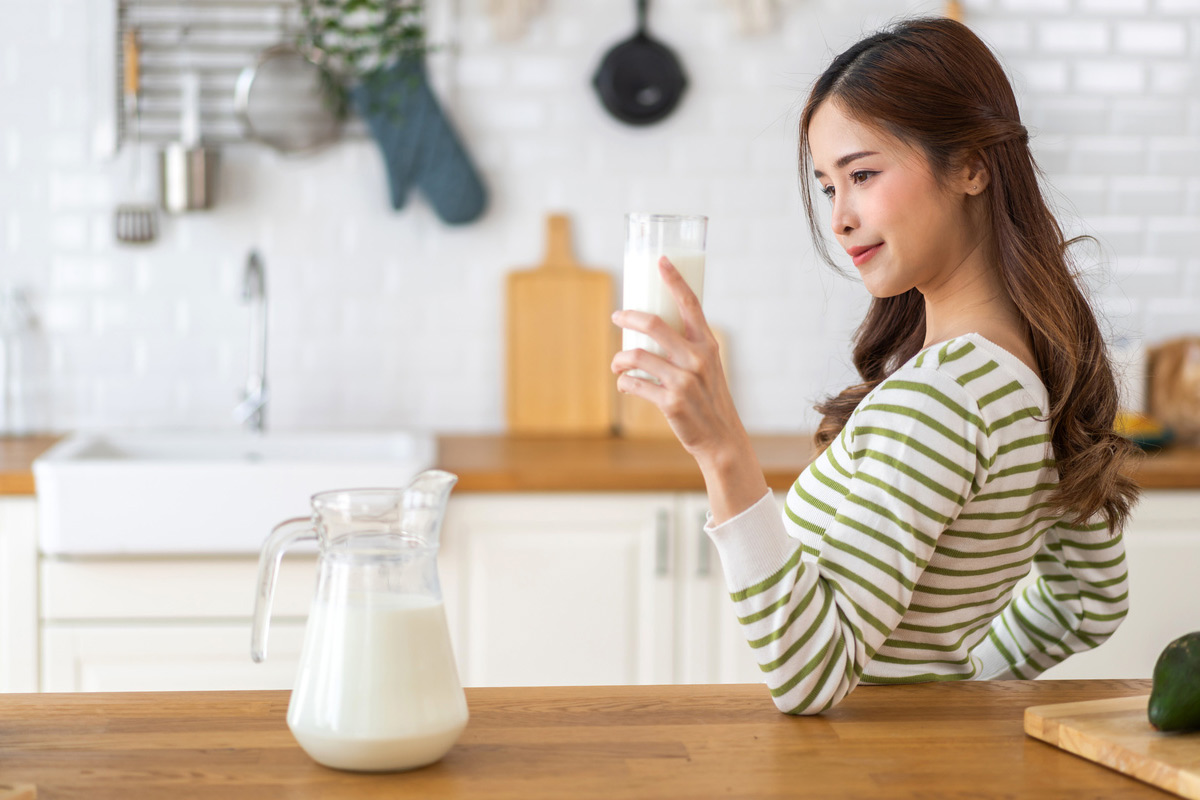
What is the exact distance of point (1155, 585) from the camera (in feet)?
8.02

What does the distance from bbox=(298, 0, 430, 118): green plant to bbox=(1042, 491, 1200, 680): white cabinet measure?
187cm

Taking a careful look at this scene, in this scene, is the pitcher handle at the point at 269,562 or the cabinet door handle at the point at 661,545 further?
the cabinet door handle at the point at 661,545

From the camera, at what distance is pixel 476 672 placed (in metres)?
2.31

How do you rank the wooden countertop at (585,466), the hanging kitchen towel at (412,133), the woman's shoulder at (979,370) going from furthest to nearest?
the hanging kitchen towel at (412,133), the wooden countertop at (585,466), the woman's shoulder at (979,370)

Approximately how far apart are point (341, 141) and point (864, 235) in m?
1.91

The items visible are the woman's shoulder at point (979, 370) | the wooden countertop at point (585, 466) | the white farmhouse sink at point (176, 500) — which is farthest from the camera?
the wooden countertop at point (585, 466)

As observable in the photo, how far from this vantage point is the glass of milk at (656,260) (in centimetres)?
97

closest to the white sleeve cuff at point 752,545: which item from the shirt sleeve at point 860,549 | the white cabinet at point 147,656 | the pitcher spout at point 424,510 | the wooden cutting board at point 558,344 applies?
the shirt sleeve at point 860,549

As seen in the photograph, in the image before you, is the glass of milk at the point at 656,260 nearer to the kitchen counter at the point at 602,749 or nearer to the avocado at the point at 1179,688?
the kitchen counter at the point at 602,749

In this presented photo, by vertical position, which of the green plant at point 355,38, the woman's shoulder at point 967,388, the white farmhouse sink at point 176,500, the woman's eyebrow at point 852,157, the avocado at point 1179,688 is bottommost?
the white farmhouse sink at point 176,500

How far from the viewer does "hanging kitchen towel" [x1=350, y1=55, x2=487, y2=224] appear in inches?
110

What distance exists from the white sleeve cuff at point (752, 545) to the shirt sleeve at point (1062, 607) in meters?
0.41

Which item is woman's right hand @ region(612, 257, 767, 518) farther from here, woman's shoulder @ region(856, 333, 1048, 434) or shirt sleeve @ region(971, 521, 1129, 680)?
shirt sleeve @ region(971, 521, 1129, 680)

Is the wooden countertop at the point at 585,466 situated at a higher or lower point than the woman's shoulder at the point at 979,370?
lower
